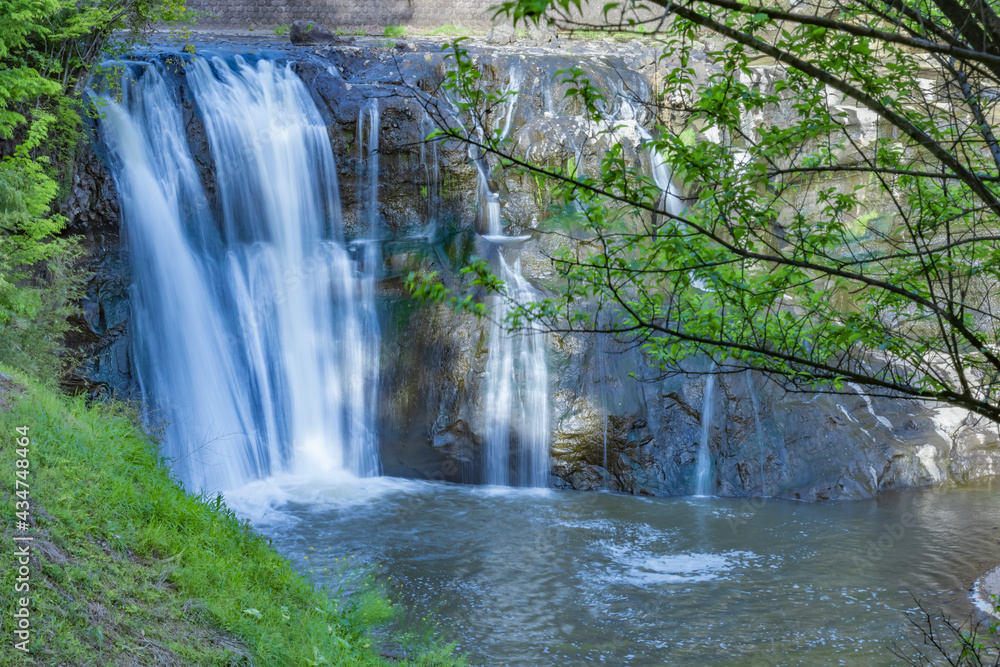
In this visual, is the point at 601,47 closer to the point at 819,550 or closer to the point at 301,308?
the point at 301,308

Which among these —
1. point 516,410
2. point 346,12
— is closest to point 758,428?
point 516,410

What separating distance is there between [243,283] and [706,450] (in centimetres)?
711

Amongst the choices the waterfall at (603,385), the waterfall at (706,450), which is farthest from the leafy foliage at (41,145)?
the waterfall at (706,450)

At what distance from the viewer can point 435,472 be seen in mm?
10820

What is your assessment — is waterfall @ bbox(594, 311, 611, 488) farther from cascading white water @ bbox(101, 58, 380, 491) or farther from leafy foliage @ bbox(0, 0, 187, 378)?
leafy foliage @ bbox(0, 0, 187, 378)

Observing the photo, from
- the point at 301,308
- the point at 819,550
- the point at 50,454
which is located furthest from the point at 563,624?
the point at 301,308

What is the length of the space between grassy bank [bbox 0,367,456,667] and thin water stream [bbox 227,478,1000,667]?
1243mm

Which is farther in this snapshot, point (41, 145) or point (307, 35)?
point (307, 35)

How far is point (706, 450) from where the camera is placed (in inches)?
423

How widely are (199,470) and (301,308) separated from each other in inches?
118

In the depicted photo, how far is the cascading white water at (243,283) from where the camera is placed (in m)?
10.1

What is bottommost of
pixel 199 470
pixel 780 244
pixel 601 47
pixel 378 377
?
pixel 199 470

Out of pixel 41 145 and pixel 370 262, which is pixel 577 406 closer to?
pixel 370 262

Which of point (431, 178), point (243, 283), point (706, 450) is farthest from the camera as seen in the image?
point (431, 178)
